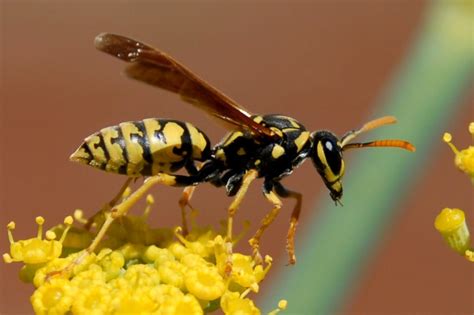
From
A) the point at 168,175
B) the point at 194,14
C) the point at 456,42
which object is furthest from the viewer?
the point at 194,14

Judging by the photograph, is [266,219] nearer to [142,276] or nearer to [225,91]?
[142,276]

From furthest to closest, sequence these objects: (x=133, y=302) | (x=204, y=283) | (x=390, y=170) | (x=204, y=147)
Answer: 1. (x=390, y=170)
2. (x=204, y=147)
3. (x=204, y=283)
4. (x=133, y=302)

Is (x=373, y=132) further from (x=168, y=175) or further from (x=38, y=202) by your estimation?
(x=38, y=202)

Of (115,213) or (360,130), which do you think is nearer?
(115,213)

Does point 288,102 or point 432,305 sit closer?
point 432,305

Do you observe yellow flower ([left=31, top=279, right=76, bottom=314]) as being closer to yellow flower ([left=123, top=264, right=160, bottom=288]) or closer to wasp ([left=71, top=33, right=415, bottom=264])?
yellow flower ([left=123, top=264, right=160, bottom=288])

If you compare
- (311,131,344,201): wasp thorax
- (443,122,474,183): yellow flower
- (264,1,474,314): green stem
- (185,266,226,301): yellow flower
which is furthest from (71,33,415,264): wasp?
(264,1,474,314): green stem

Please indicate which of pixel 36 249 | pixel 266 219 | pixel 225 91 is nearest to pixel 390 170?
pixel 266 219

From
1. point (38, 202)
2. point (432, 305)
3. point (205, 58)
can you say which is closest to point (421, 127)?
point (432, 305)
